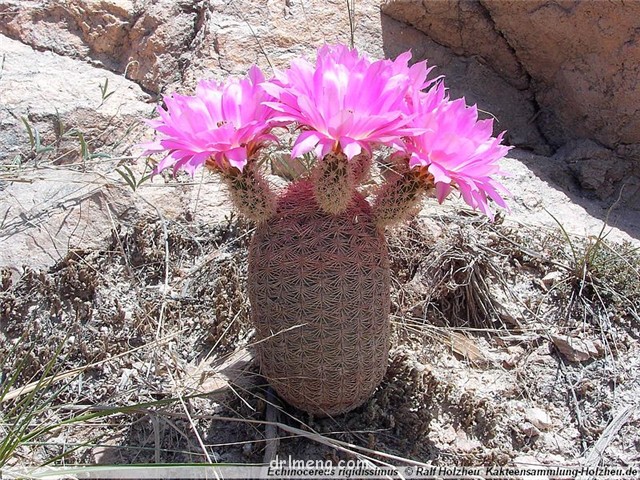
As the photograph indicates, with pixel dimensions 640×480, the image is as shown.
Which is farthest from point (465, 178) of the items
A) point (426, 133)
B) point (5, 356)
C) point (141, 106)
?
point (141, 106)

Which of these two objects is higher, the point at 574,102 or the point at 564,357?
the point at 574,102

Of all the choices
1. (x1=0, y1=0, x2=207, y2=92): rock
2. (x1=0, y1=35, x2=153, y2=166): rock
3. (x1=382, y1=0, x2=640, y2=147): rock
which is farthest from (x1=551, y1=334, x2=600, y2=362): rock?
(x1=0, y1=0, x2=207, y2=92): rock

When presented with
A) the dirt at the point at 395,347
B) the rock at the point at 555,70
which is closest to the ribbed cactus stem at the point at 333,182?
the dirt at the point at 395,347

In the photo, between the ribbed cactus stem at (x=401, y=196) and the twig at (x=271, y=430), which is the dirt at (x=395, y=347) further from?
the ribbed cactus stem at (x=401, y=196)

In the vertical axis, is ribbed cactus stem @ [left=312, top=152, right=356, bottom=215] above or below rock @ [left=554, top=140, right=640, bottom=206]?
above

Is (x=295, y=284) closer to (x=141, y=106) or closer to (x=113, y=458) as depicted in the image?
(x=113, y=458)

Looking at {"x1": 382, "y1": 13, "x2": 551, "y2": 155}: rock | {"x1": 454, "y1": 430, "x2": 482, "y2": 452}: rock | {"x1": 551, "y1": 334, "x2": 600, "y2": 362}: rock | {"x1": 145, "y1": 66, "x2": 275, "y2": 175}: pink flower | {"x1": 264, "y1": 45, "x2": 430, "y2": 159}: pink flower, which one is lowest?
{"x1": 454, "y1": 430, "x2": 482, "y2": 452}: rock

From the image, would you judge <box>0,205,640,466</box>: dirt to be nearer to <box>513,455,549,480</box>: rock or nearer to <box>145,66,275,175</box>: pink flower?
<box>513,455,549,480</box>: rock
